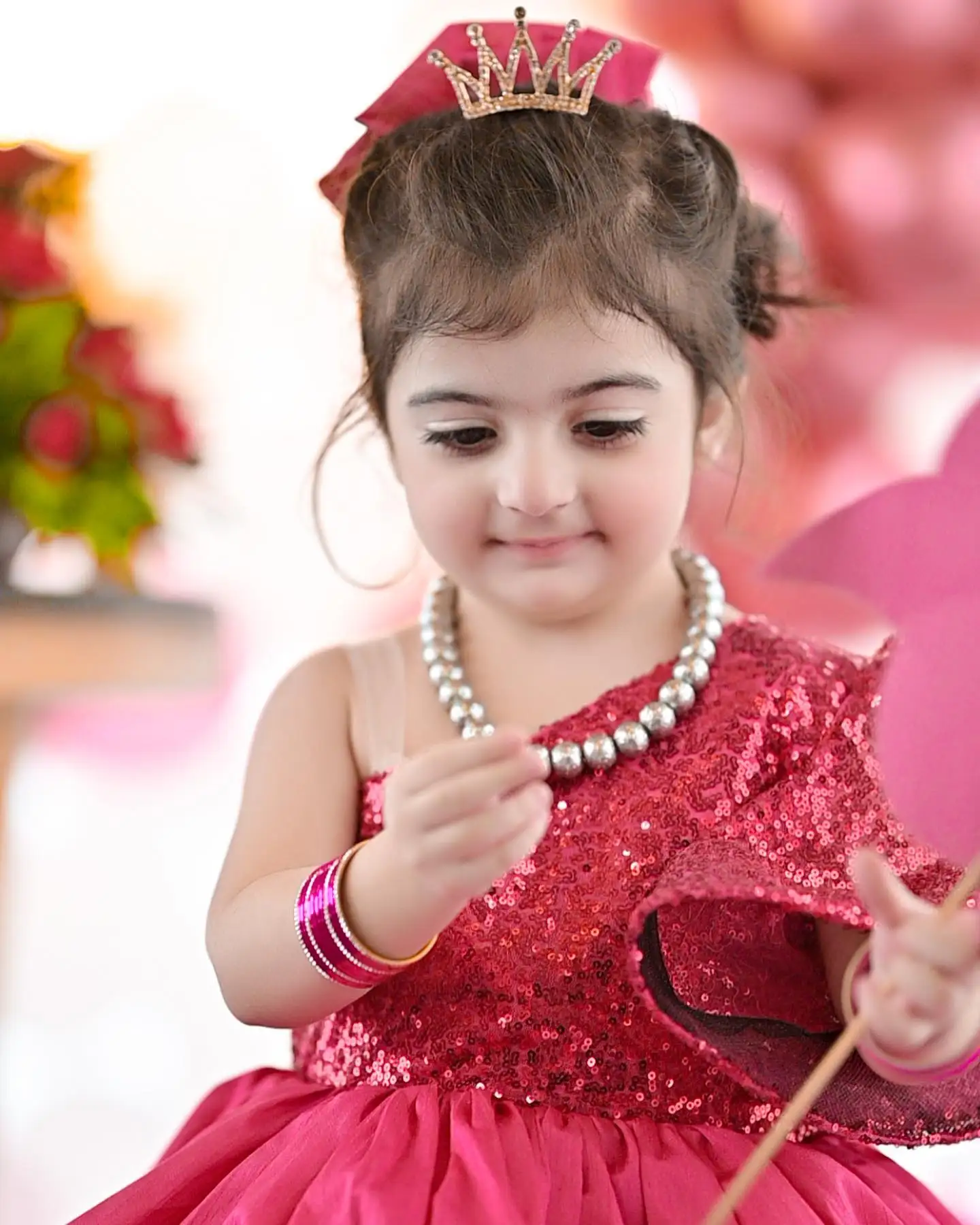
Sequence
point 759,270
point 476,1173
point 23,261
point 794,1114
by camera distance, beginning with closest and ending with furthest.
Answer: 1. point 794,1114
2. point 476,1173
3. point 759,270
4. point 23,261

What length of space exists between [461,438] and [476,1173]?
36cm

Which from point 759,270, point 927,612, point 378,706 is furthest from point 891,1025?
point 759,270

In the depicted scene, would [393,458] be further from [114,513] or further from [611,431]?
[114,513]

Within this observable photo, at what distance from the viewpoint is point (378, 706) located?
0.92 m

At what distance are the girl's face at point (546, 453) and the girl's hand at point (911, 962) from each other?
0.26m

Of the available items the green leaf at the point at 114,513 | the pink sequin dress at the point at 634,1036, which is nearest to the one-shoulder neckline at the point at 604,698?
the pink sequin dress at the point at 634,1036

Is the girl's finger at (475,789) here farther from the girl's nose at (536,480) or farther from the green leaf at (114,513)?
the green leaf at (114,513)

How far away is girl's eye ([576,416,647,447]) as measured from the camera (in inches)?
31.4

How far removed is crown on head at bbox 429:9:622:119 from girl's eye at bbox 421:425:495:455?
7.4 inches

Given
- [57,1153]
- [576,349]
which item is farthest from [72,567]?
[576,349]

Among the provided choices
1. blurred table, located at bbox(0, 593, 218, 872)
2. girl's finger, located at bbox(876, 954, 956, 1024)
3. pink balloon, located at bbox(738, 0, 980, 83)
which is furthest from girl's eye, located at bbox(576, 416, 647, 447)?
pink balloon, located at bbox(738, 0, 980, 83)

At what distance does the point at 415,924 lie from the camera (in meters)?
0.71

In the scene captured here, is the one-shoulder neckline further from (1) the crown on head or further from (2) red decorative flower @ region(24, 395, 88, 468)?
(2) red decorative flower @ region(24, 395, 88, 468)

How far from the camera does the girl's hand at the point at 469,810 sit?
0.62m
